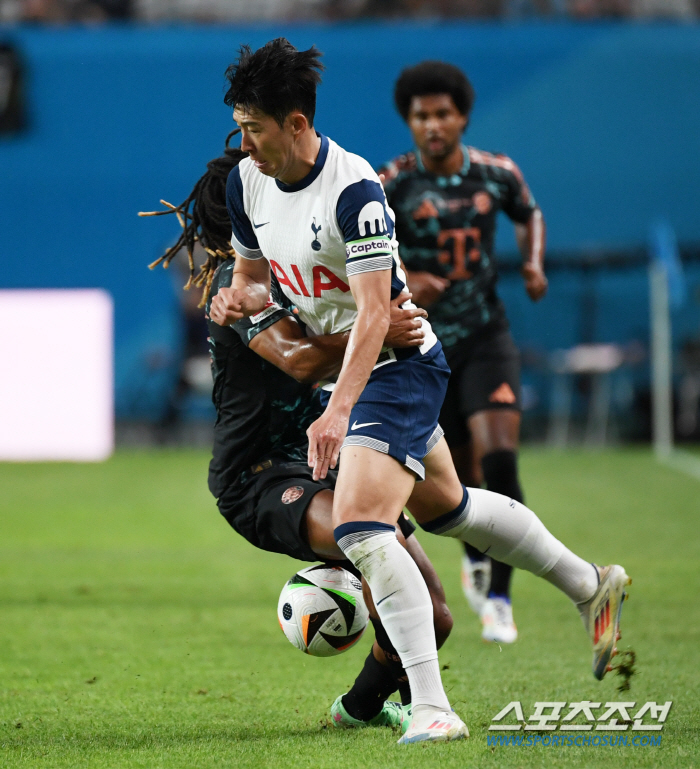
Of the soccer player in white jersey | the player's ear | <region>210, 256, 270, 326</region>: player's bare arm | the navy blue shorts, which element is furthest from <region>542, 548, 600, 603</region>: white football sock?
the player's ear

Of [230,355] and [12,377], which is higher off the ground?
[230,355]

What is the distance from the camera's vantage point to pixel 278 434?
4.05 m

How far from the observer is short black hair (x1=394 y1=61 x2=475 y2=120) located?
5.77 meters

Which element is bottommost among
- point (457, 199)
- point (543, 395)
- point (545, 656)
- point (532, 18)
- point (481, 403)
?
point (543, 395)

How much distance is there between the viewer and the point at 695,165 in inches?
755

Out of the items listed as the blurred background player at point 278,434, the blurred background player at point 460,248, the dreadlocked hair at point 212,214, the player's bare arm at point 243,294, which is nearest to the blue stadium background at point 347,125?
the blurred background player at point 460,248

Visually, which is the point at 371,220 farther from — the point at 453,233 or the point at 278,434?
the point at 453,233

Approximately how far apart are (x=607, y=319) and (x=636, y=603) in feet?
42.7

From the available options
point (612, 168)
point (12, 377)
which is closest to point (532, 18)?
point (612, 168)

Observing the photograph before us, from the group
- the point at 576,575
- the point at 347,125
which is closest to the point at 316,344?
the point at 576,575

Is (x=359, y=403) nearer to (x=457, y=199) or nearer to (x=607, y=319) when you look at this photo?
(x=457, y=199)

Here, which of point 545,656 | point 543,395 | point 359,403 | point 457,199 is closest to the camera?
point 359,403

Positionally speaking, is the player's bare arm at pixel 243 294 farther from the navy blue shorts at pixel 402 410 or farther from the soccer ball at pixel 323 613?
the soccer ball at pixel 323 613

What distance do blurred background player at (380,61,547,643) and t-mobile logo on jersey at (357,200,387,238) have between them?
2162mm
